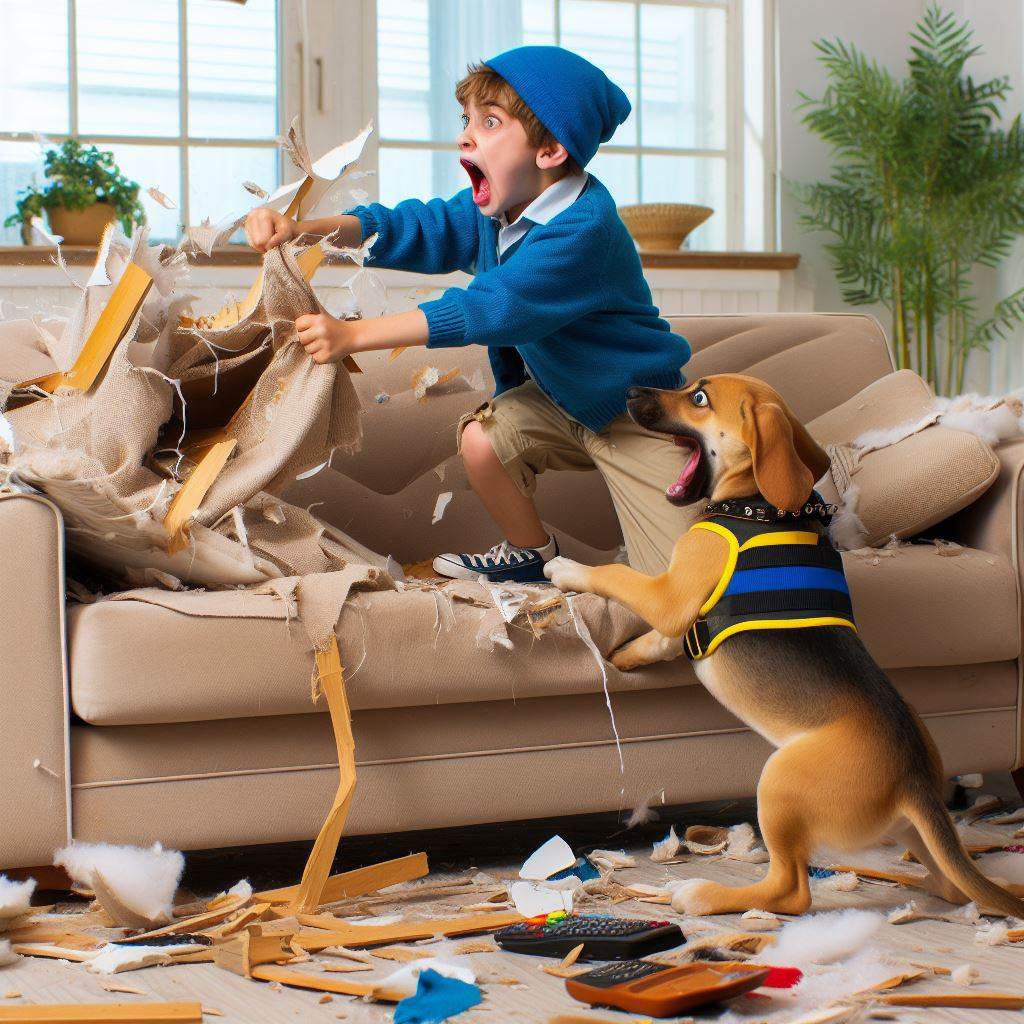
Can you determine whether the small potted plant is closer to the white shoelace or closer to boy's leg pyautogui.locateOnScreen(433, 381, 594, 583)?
boy's leg pyautogui.locateOnScreen(433, 381, 594, 583)

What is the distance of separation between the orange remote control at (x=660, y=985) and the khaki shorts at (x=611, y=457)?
80 centimetres

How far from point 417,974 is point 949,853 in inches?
25.3

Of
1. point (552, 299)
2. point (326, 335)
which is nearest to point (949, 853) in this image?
point (552, 299)

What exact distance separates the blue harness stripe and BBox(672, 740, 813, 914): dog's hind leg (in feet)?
0.67

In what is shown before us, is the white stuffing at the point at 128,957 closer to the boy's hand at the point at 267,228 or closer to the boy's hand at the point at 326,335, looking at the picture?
the boy's hand at the point at 326,335

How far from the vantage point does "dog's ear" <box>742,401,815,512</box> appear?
163 centimetres

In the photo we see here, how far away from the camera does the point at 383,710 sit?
5.79 ft

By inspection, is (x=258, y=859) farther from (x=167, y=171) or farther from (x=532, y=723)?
(x=167, y=171)

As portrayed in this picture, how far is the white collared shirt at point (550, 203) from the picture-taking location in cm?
205

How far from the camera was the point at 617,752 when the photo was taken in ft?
6.15

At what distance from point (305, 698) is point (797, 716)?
638 mm

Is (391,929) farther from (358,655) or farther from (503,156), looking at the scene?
(503,156)

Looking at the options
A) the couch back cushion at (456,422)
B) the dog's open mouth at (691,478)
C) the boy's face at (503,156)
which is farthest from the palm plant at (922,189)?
the dog's open mouth at (691,478)

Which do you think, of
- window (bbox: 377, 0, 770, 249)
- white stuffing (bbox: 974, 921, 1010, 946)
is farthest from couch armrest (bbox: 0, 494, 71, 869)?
window (bbox: 377, 0, 770, 249)
